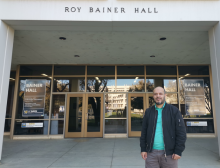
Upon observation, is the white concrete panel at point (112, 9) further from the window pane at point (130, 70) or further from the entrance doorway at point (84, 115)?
the entrance doorway at point (84, 115)

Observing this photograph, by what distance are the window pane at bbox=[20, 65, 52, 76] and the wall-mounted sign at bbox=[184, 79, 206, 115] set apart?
24.9 ft

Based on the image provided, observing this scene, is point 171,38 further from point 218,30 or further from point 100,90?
point 100,90

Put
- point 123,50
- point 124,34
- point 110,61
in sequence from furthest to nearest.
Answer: point 110,61, point 123,50, point 124,34

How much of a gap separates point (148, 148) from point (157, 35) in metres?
4.26

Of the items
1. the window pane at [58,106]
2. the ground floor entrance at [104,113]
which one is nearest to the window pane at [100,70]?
the ground floor entrance at [104,113]

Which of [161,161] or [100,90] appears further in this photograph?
[100,90]

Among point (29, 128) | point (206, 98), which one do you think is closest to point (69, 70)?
point (29, 128)

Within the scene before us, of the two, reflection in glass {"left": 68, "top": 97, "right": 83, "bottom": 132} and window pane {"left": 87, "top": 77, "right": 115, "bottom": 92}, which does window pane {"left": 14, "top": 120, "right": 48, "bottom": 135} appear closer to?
reflection in glass {"left": 68, "top": 97, "right": 83, "bottom": 132}

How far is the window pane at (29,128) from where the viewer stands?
8.48 meters

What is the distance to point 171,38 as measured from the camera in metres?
5.92

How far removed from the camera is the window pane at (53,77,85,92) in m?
8.95

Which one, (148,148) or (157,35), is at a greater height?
(157,35)

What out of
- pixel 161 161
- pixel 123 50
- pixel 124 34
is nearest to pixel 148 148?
pixel 161 161

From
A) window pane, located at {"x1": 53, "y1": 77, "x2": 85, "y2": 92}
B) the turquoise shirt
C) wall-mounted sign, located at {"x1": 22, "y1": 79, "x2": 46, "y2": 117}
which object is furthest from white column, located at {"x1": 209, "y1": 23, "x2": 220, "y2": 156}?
wall-mounted sign, located at {"x1": 22, "y1": 79, "x2": 46, "y2": 117}
